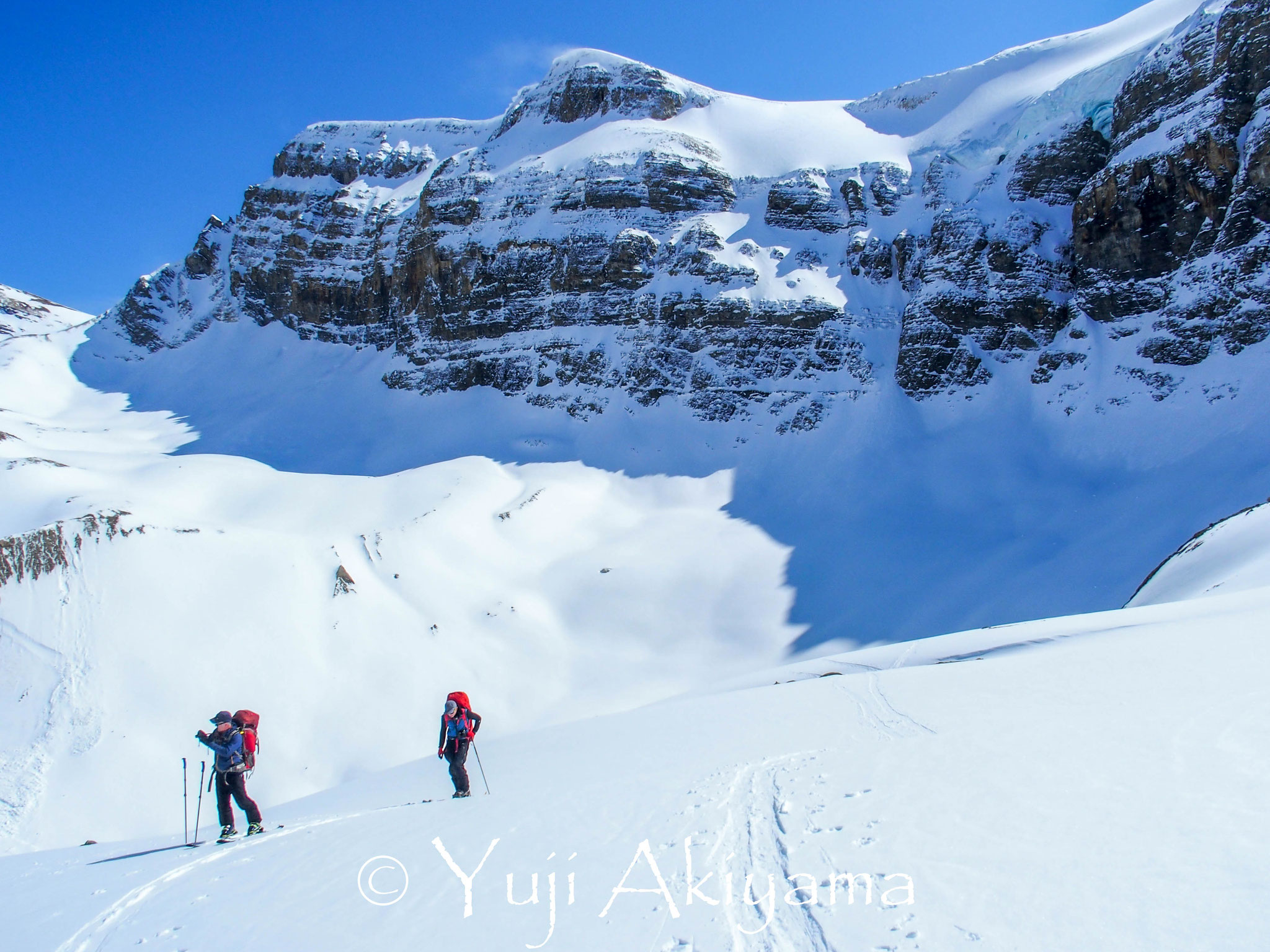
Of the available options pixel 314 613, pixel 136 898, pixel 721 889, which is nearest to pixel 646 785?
pixel 721 889

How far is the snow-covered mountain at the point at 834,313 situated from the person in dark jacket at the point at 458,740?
25876mm

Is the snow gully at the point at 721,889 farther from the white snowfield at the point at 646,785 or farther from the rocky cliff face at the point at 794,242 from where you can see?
the rocky cliff face at the point at 794,242

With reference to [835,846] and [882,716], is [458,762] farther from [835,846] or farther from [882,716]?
[835,846]

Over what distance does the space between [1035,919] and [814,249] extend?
213 feet

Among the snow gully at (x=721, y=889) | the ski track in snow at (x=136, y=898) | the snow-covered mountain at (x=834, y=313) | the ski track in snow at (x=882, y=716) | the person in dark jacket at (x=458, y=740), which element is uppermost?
the snow-covered mountain at (x=834, y=313)

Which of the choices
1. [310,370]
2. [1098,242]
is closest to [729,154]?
[1098,242]

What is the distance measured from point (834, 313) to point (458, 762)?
55312 millimetres

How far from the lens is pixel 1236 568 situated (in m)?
15.5

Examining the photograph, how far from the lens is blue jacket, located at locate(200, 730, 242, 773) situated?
26.4 ft

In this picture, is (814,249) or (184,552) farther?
(814,249)

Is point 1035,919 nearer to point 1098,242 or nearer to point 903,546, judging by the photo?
point 903,546

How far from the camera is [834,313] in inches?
2269

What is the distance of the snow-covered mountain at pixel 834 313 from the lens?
38.4m

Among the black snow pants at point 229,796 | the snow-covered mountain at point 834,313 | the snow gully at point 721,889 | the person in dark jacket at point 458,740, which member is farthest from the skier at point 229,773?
the snow-covered mountain at point 834,313
